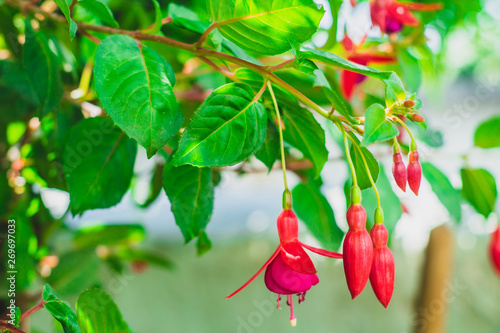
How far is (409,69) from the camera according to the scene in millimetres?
648

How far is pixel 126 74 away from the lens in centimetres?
35

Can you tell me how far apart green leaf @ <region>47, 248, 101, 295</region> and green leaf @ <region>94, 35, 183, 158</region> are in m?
0.46

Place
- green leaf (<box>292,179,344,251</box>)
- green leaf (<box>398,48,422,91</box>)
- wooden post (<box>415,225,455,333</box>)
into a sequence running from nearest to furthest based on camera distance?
green leaf (<box>292,179,344,251</box>) → green leaf (<box>398,48,422,91</box>) → wooden post (<box>415,225,455,333</box>)

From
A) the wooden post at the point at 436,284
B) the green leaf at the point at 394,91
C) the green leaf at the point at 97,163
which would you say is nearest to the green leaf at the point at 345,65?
the green leaf at the point at 394,91

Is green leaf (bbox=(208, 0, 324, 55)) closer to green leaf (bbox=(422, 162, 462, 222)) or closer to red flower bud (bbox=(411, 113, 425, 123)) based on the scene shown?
red flower bud (bbox=(411, 113, 425, 123))

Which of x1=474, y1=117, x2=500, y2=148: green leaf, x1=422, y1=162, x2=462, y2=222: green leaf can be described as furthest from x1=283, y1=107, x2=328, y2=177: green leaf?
x1=474, y1=117, x2=500, y2=148: green leaf

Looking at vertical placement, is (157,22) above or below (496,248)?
above

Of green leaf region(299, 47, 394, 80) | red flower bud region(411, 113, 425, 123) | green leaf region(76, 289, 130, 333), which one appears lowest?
green leaf region(76, 289, 130, 333)

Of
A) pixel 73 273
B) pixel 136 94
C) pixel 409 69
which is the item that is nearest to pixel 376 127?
pixel 136 94

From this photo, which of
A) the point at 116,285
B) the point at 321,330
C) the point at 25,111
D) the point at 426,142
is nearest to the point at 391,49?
the point at 426,142

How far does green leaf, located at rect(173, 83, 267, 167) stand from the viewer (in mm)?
310

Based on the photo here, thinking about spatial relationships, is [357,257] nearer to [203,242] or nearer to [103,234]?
A: [203,242]

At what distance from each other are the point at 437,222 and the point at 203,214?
3.44 feet

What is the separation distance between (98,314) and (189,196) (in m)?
0.12
